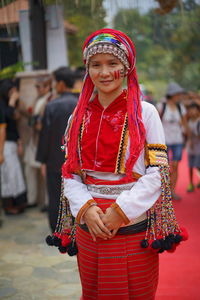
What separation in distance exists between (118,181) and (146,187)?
156 mm

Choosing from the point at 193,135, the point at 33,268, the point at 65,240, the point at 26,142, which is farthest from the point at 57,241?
the point at 193,135

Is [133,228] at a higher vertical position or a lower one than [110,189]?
lower

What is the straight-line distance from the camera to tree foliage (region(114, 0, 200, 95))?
5.80m

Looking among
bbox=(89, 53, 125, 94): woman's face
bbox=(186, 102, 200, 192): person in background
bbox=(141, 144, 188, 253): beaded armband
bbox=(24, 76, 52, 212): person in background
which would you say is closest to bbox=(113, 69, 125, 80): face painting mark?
bbox=(89, 53, 125, 94): woman's face

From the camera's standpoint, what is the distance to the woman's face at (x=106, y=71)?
214cm

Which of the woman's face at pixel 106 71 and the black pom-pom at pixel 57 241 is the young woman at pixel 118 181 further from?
the black pom-pom at pixel 57 241

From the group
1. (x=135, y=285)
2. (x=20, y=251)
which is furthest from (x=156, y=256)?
(x=20, y=251)

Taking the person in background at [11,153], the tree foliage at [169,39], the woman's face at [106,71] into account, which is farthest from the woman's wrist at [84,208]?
the person in background at [11,153]

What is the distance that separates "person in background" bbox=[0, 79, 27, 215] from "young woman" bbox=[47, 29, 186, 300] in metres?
4.01

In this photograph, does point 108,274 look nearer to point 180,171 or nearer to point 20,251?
point 20,251

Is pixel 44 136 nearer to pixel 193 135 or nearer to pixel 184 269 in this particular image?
pixel 184 269

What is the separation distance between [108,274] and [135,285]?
0.50ft

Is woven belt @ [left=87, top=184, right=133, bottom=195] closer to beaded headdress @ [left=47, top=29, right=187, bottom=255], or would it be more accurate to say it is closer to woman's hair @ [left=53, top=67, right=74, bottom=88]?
beaded headdress @ [left=47, top=29, right=187, bottom=255]

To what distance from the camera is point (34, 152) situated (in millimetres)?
6258
